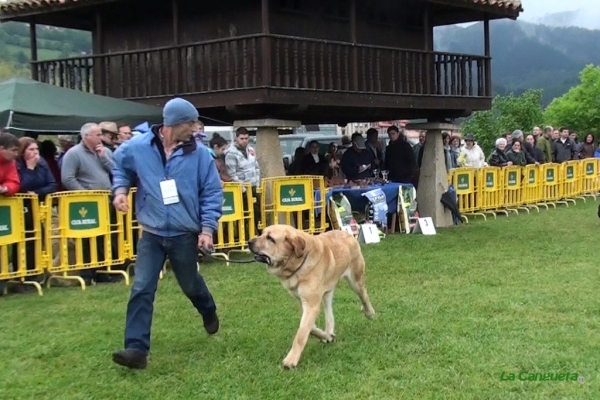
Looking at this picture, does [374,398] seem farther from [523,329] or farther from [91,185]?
[91,185]

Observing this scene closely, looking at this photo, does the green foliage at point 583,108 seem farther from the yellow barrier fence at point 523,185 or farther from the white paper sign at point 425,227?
the white paper sign at point 425,227

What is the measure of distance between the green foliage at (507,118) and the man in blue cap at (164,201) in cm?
3586

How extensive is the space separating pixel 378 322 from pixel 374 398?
2.03 m

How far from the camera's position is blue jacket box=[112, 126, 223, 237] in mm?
5551

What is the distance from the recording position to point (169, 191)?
5520mm

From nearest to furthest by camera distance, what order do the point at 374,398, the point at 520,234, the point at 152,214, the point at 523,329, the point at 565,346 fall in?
the point at 374,398 < the point at 152,214 < the point at 565,346 < the point at 523,329 < the point at 520,234

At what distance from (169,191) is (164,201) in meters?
0.08

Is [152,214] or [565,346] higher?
[152,214]

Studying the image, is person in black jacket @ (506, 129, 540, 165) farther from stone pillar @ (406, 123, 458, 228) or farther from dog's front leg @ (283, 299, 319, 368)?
dog's front leg @ (283, 299, 319, 368)

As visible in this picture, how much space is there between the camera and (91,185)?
31.8 feet

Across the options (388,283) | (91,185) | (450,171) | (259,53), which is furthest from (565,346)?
(450,171)

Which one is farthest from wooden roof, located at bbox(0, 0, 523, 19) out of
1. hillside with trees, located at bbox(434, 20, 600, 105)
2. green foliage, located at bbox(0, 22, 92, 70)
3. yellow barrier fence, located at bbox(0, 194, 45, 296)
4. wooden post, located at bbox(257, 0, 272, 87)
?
hillside with trees, located at bbox(434, 20, 600, 105)

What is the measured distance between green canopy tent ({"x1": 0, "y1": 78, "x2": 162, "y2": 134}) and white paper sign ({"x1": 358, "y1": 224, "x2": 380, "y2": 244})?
12.3 feet

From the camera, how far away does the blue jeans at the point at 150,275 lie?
217 inches
